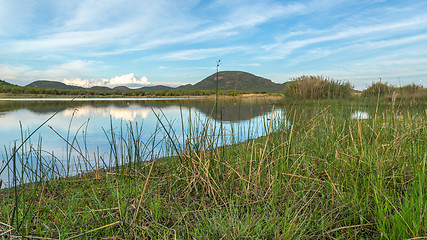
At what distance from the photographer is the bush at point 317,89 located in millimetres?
13141

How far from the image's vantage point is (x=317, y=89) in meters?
13.1

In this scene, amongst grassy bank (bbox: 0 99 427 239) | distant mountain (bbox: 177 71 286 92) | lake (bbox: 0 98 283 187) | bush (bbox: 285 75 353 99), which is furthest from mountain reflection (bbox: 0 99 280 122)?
bush (bbox: 285 75 353 99)

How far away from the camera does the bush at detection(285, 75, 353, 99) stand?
13141mm

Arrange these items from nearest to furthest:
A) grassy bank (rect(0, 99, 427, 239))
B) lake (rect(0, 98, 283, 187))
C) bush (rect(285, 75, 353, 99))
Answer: grassy bank (rect(0, 99, 427, 239)), lake (rect(0, 98, 283, 187)), bush (rect(285, 75, 353, 99))

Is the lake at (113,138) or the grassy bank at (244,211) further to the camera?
the lake at (113,138)

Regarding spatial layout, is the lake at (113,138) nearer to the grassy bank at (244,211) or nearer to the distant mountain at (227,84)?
Answer: the distant mountain at (227,84)

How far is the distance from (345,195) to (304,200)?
290 millimetres

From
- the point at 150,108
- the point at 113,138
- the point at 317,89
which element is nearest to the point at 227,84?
the point at 113,138

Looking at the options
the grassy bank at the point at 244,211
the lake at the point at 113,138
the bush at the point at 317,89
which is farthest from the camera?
the bush at the point at 317,89

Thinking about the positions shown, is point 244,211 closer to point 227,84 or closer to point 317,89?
point 227,84

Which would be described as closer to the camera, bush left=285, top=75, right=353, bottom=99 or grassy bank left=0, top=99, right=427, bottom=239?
grassy bank left=0, top=99, right=427, bottom=239

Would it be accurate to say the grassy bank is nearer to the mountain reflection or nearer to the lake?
the lake

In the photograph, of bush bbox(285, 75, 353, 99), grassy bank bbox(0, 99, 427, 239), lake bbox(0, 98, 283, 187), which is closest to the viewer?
grassy bank bbox(0, 99, 427, 239)

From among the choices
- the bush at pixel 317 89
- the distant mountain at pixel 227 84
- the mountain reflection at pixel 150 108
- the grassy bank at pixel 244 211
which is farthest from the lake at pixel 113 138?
the bush at pixel 317 89
